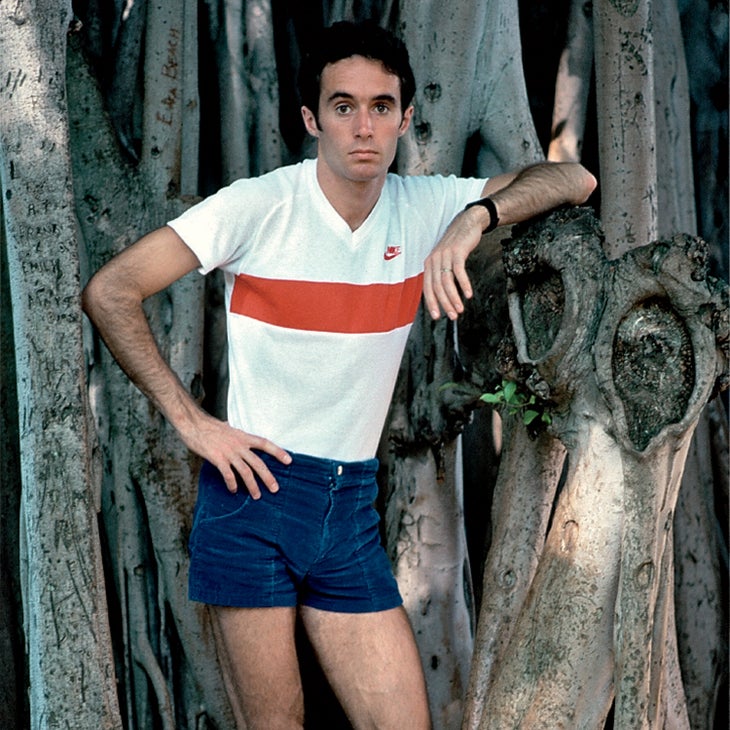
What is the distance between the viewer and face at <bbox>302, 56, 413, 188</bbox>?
2.74 meters

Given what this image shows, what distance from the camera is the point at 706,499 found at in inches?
177

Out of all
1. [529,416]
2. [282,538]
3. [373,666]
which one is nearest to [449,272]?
[529,416]

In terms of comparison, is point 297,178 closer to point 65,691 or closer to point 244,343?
point 244,343

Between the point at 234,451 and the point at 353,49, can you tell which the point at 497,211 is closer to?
the point at 353,49

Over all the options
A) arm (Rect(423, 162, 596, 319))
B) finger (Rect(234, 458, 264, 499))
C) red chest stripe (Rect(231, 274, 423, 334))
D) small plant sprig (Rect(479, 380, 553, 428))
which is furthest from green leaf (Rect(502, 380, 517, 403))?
finger (Rect(234, 458, 264, 499))

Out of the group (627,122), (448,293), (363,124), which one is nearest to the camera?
(448,293)

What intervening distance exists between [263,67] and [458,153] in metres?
0.75

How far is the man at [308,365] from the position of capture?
2.76 meters

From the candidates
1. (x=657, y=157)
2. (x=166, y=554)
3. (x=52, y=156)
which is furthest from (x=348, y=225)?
(x=657, y=157)

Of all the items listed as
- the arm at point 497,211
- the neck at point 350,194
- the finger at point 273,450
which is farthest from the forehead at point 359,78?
the finger at point 273,450

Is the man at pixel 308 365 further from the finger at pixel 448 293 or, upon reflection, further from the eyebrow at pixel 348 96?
the finger at pixel 448 293

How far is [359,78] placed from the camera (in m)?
2.76

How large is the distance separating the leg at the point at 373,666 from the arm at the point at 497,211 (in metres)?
0.70

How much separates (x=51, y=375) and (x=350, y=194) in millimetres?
758
